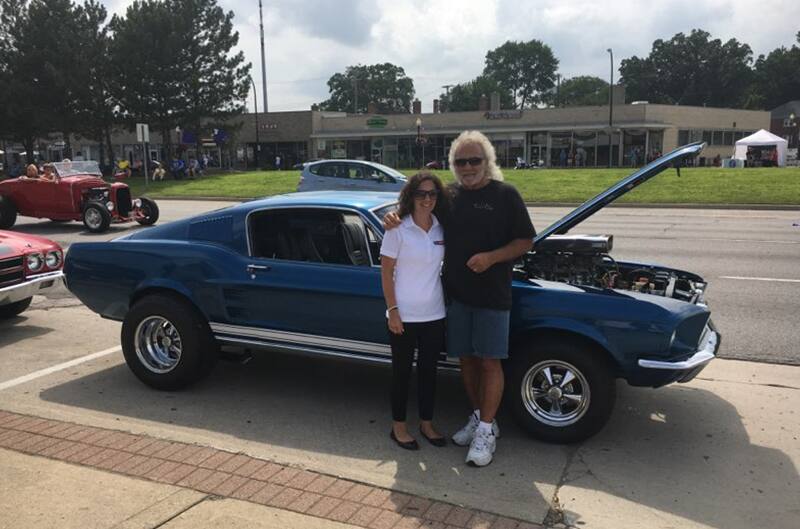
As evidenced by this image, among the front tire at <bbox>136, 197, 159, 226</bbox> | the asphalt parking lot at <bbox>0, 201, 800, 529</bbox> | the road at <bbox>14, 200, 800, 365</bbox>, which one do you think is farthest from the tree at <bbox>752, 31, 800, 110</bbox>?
the asphalt parking lot at <bbox>0, 201, 800, 529</bbox>

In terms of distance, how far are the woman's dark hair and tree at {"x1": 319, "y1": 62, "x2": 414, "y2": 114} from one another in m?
127

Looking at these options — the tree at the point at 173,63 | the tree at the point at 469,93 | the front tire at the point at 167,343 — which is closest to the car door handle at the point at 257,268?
the front tire at the point at 167,343

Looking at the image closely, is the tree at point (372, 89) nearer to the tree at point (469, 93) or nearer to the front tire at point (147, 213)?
the tree at point (469, 93)

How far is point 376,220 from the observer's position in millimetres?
4504

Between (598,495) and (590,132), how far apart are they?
50.1 metres

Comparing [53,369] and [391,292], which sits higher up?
[391,292]

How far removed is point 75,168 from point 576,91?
131m

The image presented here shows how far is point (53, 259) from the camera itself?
6906mm

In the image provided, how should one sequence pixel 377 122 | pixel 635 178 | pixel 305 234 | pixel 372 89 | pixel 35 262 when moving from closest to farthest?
1. pixel 635 178
2. pixel 305 234
3. pixel 35 262
4. pixel 377 122
5. pixel 372 89

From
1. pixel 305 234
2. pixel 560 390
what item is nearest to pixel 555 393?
pixel 560 390

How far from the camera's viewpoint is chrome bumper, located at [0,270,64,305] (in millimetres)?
6293

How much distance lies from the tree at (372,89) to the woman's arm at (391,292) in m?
127

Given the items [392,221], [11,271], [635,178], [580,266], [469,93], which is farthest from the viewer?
[469,93]

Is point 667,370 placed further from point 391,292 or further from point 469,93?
point 469,93
